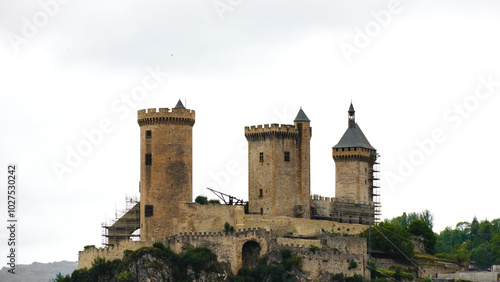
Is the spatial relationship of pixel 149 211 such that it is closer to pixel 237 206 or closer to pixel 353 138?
pixel 237 206

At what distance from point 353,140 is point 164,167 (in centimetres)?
2109

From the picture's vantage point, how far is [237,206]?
90562 mm

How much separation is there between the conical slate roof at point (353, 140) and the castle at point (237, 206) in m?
6.53

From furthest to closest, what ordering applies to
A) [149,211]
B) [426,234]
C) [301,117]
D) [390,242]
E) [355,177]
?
[355,177]
[426,234]
[301,117]
[390,242]
[149,211]

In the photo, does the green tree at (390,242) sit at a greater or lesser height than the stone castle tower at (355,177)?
lesser

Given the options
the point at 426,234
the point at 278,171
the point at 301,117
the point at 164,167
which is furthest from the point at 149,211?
the point at 426,234

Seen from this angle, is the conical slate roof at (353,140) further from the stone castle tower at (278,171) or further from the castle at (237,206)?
the stone castle tower at (278,171)

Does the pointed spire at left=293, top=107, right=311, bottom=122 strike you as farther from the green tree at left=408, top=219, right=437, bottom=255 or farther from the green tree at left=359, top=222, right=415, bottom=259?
the green tree at left=408, top=219, right=437, bottom=255

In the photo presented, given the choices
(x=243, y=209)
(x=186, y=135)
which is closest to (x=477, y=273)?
(x=243, y=209)

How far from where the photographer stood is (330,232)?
92.4m

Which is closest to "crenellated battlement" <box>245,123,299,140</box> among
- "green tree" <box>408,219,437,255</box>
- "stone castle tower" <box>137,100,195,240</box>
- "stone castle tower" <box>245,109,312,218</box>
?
"stone castle tower" <box>245,109,312,218</box>

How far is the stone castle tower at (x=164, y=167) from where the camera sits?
89.4m

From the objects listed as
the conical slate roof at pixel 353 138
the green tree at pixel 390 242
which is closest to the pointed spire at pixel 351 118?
the conical slate roof at pixel 353 138

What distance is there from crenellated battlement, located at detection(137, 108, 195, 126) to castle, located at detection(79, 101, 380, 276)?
0.28ft
